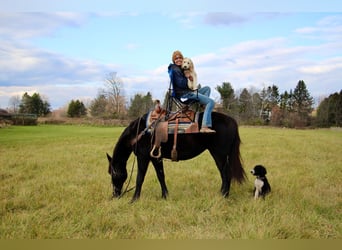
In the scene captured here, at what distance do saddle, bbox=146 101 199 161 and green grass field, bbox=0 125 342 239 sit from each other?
801mm

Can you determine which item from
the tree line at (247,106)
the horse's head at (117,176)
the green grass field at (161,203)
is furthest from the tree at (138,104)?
the horse's head at (117,176)

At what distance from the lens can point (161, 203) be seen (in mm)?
3768

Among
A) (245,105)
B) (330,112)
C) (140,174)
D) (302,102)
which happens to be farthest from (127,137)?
(330,112)

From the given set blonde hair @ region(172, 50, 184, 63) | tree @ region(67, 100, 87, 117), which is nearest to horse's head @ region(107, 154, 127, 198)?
blonde hair @ region(172, 50, 184, 63)

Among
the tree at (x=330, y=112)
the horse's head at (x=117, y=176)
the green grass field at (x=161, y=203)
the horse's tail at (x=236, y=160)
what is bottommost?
the green grass field at (x=161, y=203)

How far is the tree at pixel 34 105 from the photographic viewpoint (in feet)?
18.4

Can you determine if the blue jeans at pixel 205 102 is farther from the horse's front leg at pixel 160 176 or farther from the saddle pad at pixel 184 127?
the horse's front leg at pixel 160 176

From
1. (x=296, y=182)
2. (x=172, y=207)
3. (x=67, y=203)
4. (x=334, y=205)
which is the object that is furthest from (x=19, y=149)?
(x=334, y=205)

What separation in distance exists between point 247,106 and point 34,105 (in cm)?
547

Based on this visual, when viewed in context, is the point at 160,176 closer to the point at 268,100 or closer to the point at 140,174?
the point at 140,174

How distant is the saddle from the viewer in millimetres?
3842

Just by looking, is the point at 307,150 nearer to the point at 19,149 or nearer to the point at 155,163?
the point at 155,163

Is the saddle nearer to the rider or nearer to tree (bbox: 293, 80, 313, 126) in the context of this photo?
the rider

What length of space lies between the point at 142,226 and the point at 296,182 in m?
3.25
